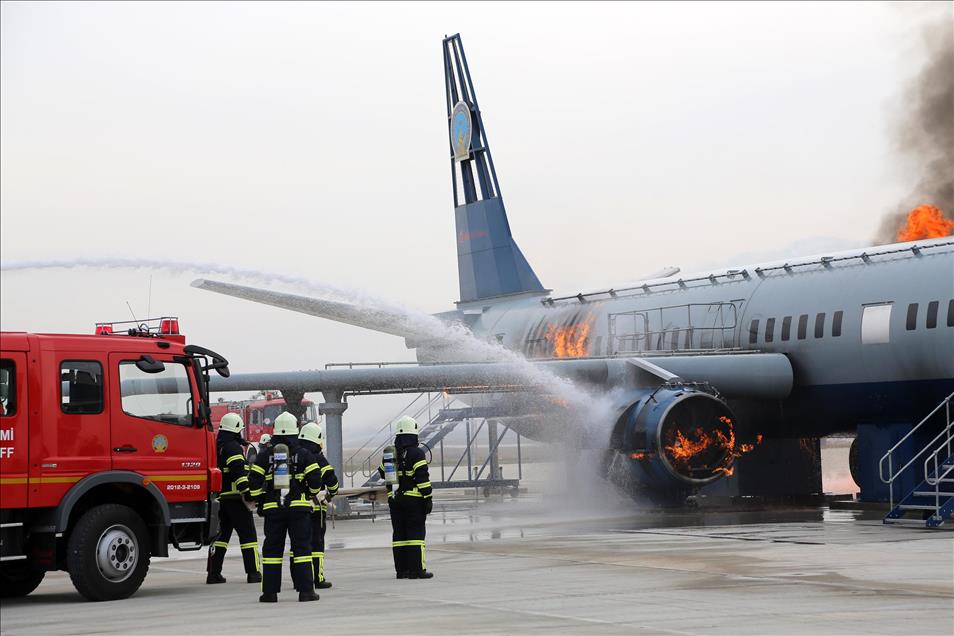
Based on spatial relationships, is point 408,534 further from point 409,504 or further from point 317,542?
point 317,542

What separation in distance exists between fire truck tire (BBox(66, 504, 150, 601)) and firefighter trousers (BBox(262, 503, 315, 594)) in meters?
1.44

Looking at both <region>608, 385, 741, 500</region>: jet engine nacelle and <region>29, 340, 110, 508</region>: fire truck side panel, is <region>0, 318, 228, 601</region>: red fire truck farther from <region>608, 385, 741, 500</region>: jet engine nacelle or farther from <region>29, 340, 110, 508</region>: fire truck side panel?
<region>608, 385, 741, 500</region>: jet engine nacelle

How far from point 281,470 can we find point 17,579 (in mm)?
3580

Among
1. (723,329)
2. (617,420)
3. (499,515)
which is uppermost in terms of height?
(723,329)

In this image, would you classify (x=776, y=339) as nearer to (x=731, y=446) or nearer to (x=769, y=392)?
(x=769, y=392)

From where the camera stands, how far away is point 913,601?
1232cm

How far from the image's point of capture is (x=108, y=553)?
47.2 ft

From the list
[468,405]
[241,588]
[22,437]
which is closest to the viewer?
[22,437]

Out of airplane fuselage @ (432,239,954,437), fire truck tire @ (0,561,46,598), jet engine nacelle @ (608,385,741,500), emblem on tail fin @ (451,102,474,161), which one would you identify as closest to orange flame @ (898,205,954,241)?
airplane fuselage @ (432,239,954,437)

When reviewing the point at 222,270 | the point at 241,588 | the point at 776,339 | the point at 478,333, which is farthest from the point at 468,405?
the point at 241,588

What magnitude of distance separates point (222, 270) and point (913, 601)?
21.9 metres

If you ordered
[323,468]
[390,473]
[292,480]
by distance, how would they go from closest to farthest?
[292,480], [323,468], [390,473]

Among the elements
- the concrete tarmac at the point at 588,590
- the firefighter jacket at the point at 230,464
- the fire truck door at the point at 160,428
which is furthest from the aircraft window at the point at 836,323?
the fire truck door at the point at 160,428

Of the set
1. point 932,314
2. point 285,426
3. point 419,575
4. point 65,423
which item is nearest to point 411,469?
point 419,575
